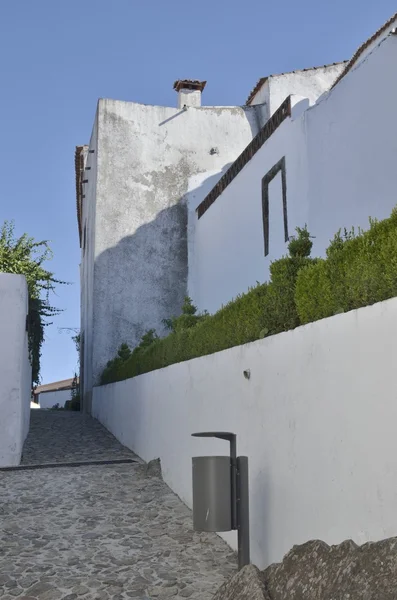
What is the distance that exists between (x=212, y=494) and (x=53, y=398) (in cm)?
4092

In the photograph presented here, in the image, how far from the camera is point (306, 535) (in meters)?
5.09

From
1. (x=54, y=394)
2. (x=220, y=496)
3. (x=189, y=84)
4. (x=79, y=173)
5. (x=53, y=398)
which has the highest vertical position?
(x=189, y=84)

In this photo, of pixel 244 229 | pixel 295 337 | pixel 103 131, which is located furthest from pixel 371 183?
pixel 103 131

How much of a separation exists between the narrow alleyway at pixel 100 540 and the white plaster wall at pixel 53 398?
1195 inches

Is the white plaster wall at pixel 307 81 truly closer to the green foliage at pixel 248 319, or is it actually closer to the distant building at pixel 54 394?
the green foliage at pixel 248 319

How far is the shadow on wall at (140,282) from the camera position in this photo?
759 inches

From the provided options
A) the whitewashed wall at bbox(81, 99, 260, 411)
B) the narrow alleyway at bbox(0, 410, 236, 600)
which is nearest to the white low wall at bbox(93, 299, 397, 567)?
the narrow alleyway at bbox(0, 410, 236, 600)

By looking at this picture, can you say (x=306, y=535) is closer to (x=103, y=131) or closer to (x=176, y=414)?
(x=176, y=414)

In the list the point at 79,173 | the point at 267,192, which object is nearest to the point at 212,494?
the point at 267,192

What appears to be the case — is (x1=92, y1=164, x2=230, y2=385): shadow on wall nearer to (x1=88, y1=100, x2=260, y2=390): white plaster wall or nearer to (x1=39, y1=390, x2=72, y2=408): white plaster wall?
(x1=88, y1=100, x2=260, y2=390): white plaster wall

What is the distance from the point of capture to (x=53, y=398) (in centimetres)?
4459

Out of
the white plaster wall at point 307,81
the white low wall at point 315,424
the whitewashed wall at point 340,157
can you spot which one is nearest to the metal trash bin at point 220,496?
the white low wall at point 315,424

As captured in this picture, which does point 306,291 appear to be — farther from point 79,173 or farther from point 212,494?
point 79,173

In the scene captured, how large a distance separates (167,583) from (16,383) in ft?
22.3
